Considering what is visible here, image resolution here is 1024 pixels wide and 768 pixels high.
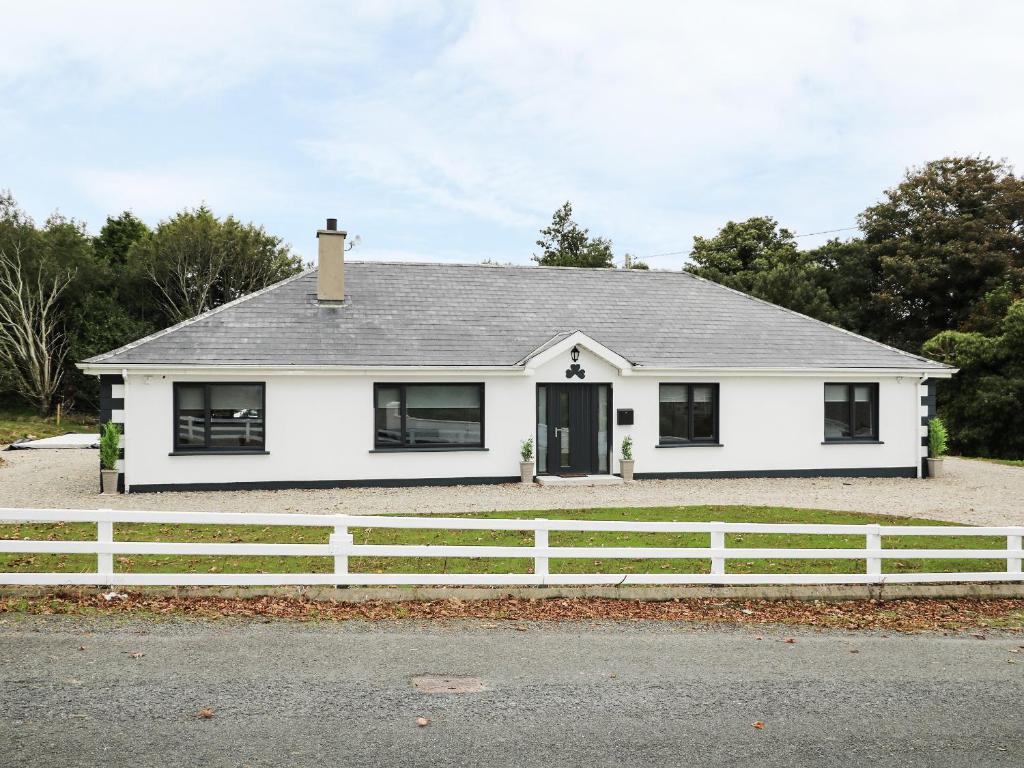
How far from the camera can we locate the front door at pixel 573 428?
63.7 feet

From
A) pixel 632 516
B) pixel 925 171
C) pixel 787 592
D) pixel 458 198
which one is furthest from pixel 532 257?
pixel 787 592

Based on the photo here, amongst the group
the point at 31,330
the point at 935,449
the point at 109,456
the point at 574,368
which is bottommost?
the point at 935,449

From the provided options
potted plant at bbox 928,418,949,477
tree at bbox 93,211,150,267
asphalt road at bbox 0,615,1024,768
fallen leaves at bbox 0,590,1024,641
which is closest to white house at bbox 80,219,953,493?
potted plant at bbox 928,418,949,477

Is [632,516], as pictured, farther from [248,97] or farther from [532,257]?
[532,257]

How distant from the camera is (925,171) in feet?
140

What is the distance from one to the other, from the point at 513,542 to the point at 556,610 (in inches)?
127

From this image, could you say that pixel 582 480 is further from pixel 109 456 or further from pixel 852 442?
pixel 109 456

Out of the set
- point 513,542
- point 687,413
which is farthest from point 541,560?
point 687,413

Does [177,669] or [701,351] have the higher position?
[701,351]

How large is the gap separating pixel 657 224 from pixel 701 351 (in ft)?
113

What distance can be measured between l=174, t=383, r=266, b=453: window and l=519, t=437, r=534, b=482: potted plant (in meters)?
5.79

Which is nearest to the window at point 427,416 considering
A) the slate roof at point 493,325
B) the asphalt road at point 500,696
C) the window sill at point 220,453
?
the slate roof at point 493,325

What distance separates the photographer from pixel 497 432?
19000mm

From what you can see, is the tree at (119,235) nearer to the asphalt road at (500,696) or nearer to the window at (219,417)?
the window at (219,417)
